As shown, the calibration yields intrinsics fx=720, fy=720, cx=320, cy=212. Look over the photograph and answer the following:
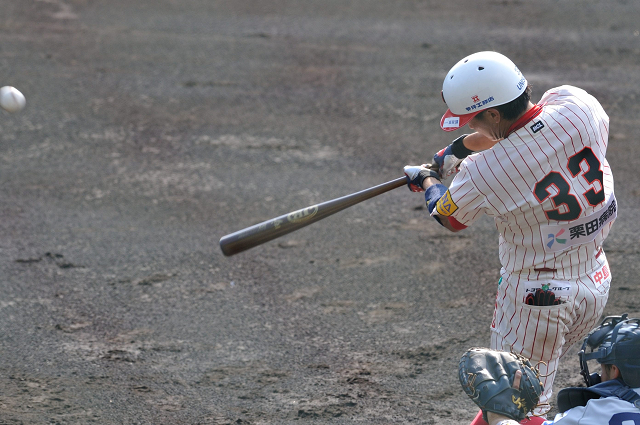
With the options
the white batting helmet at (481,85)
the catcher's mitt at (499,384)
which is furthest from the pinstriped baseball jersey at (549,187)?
the catcher's mitt at (499,384)

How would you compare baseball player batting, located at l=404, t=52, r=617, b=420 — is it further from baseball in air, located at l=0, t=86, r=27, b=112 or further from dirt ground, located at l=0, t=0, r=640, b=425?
baseball in air, located at l=0, t=86, r=27, b=112

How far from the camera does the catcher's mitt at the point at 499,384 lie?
7.86 ft

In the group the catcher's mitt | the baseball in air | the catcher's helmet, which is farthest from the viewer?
the baseball in air

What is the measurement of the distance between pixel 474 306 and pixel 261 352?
5.35 ft

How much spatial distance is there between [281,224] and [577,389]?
1.85 meters

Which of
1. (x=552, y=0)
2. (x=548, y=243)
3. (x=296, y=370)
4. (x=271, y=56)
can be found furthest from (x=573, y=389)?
(x=552, y=0)

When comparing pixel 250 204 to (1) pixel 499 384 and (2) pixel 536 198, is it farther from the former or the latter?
(1) pixel 499 384

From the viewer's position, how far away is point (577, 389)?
2807mm

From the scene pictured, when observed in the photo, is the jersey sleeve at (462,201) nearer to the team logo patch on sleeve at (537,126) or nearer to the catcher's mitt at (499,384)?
the team logo patch on sleeve at (537,126)

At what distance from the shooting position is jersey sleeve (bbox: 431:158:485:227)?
3318mm

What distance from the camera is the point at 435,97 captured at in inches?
352

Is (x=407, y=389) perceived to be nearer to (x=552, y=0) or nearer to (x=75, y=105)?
(x=75, y=105)

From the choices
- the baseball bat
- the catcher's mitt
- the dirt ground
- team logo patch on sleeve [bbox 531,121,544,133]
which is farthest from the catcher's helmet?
the dirt ground

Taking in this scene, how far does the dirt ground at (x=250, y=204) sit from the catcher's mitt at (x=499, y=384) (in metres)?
1.82
